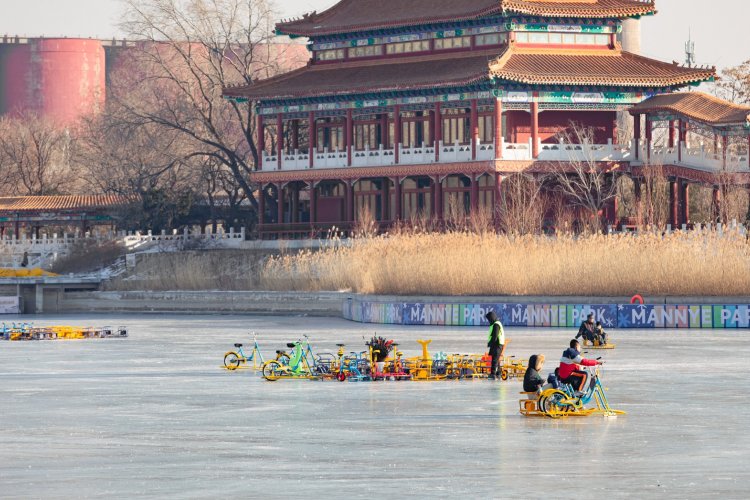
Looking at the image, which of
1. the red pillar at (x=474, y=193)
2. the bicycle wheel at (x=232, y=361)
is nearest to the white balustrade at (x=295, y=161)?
the red pillar at (x=474, y=193)

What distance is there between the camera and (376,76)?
79188mm

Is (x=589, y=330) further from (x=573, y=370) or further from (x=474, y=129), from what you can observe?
(x=474, y=129)

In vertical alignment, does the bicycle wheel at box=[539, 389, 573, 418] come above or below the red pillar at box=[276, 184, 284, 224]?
below

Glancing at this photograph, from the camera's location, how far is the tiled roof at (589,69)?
7344cm

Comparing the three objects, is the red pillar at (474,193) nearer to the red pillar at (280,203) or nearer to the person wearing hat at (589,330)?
the red pillar at (280,203)

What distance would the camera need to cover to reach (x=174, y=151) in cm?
9575

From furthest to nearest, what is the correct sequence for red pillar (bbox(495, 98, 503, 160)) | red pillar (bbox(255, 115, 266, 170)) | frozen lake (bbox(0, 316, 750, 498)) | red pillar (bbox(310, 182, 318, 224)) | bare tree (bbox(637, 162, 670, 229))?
red pillar (bbox(255, 115, 266, 170)), red pillar (bbox(310, 182, 318, 224)), red pillar (bbox(495, 98, 503, 160)), bare tree (bbox(637, 162, 670, 229)), frozen lake (bbox(0, 316, 750, 498))

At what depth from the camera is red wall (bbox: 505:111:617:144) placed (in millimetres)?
75875

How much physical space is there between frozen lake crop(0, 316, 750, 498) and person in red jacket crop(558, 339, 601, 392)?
95 centimetres

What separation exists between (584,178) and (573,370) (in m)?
46.5

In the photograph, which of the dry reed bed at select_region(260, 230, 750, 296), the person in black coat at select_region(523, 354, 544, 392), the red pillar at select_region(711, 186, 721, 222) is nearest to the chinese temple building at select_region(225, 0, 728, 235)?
the red pillar at select_region(711, 186, 721, 222)

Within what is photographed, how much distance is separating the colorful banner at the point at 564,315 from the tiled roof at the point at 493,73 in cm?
2067

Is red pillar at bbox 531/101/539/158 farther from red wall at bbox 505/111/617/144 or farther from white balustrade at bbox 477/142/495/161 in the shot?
white balustrade at bbox 477/142/495/161

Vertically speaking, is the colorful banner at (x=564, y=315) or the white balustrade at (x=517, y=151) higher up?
the white balustrade at (x=517, y=151)
